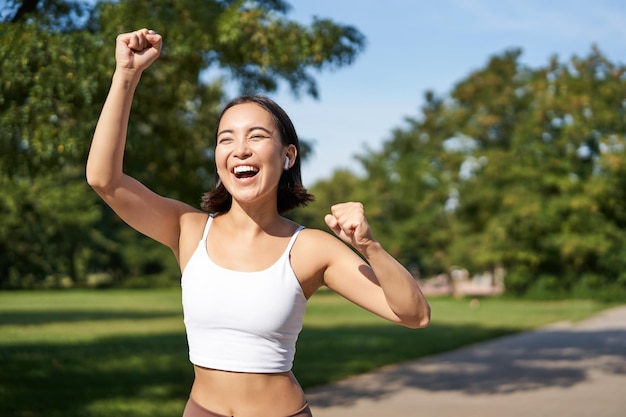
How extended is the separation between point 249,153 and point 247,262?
0.27m

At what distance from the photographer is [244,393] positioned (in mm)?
2312

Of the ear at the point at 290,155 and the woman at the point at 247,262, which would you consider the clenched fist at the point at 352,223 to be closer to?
the woman at the point at 247,262

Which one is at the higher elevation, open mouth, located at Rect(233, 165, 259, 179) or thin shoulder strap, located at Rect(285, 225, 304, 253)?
open mouth, located at Rect(233, 165, 259, 179)

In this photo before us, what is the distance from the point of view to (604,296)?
38812 millimetres

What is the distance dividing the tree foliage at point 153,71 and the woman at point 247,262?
18.1 feet

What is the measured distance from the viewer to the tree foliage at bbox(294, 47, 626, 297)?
39.3 meters

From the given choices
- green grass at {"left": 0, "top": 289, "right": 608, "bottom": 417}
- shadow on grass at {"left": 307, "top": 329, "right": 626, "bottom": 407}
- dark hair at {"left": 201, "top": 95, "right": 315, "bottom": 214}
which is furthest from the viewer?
shadow on grass at {"left": 307, "top": 329, "right": 626, "bottom": 407}

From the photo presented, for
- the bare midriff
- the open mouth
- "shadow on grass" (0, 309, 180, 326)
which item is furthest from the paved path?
"shadow on grass" (0, 309, 180, 326)

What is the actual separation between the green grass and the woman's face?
6.73 metres

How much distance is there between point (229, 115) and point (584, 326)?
21.8 metres

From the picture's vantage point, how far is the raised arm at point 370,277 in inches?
84.7

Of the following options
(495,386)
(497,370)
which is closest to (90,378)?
(495,386)

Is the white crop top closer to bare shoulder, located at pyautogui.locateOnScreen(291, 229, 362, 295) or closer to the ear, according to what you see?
A: bare shoulder, located at pyautogui.locateOnScreen(291, 229, 362, 295)

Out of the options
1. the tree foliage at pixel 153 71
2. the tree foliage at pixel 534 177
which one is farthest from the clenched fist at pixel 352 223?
the tree foliage at pixel 534 177
